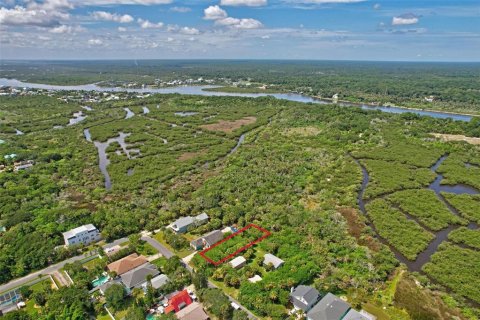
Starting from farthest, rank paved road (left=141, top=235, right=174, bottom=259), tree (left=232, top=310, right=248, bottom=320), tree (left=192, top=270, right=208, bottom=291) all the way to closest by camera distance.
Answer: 1. paved road (left=141, top=235, right=174, bottom=259)
2. tree (left=192, top=270, right=208, bottom=291)
3. tree (left=232, top=310, right=248, bottom=320)

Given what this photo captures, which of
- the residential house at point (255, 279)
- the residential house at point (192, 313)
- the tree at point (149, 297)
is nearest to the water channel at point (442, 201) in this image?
the residential house at point (255, 279)

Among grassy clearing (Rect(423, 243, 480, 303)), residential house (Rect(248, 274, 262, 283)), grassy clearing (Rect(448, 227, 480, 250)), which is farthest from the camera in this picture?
grassy clearing (Rect(448, 227, 480, 250))

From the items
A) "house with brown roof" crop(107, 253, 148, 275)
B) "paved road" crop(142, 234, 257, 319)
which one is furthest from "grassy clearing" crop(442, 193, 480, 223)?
"house with brown roof" crop(107, 253, 148, 275)


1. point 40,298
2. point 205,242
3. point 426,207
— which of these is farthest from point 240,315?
point 426,207

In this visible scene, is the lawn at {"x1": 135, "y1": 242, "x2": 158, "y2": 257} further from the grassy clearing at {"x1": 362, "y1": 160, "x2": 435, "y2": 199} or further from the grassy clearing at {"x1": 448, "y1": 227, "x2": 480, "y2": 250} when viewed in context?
the grassy clearing at {"x1": 448, "y1": 227, "x2": 480, "y2": 250}

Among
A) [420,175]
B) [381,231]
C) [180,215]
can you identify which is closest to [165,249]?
[180,215]

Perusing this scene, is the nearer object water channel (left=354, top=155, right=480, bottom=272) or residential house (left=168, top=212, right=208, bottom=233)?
water channel (left=354, top=155, right=480, bottom=272)

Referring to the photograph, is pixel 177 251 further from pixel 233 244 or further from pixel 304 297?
pixel 304 297
